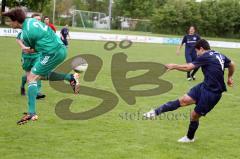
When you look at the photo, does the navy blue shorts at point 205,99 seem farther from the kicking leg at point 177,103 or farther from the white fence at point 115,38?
the white fence at point 115,38

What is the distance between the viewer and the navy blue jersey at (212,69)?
732cm

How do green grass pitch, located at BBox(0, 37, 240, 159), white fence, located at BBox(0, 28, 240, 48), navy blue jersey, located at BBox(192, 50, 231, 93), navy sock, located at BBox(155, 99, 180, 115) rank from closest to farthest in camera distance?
green grass pitch, located at BBox(0, 37, 240, 159), navy blue jersey, located at BBox(192, 50, 231, 93), navy sock, located at BBox(155, 99, 180, 115), white fence, located at BBox(0, 28, 240, 48)

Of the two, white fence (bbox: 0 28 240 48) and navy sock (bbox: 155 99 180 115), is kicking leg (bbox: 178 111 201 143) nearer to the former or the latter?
navy sock (bbox: 155 99 180 115)

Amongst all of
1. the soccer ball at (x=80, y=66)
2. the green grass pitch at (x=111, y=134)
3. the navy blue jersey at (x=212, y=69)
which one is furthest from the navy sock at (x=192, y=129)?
the soccer ball at (x=80, y=66)

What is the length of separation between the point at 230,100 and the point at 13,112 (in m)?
5.97

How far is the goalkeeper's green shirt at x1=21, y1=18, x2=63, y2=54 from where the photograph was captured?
7906 mm

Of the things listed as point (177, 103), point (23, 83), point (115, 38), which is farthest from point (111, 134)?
point (115, 38)

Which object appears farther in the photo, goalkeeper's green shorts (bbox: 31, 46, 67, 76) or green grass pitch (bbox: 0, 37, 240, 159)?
goalkeeper's green shorts (bbox: 31, 46, 67, 76)

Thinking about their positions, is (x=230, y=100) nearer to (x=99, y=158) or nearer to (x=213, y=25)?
(x=99, y=158)

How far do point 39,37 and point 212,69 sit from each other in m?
2.95

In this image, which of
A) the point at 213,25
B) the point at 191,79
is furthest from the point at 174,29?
the point at 191,79

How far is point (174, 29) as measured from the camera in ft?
225

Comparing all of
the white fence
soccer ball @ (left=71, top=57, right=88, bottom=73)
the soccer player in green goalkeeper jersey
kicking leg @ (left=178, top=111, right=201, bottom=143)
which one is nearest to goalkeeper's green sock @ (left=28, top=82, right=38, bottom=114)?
the soccer player in green goalkeeper jersey

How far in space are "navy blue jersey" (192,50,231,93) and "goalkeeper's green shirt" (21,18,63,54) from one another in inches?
99.4
